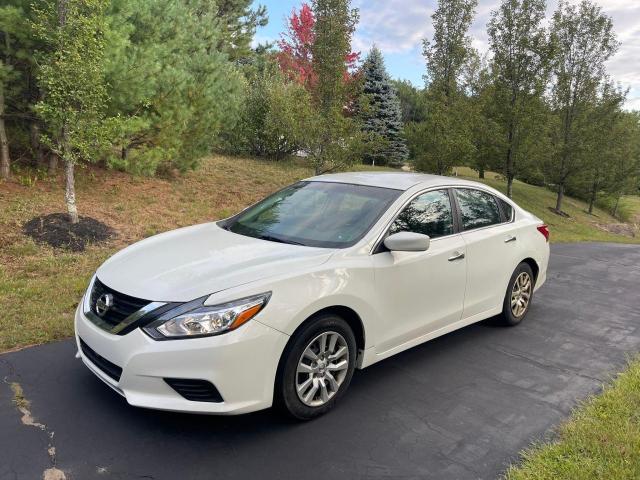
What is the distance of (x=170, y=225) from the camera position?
8672 millimetres

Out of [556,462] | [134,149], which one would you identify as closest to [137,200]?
[134,149]

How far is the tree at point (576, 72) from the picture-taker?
68.7 feet

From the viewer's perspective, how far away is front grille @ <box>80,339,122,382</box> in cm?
298

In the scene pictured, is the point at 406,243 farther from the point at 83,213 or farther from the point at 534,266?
the point at 83,213

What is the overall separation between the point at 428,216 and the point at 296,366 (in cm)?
181

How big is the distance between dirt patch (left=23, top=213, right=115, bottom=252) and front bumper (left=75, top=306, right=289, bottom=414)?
4499 mm

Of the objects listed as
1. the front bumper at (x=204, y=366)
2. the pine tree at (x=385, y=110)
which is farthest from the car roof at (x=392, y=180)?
the pine tree at (x=385, y=110)

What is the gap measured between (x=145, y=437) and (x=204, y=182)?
9689 millimetres

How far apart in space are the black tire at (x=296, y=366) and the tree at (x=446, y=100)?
1311cm

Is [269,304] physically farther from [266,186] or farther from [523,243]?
[266,186]

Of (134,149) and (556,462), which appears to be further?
(134,149)

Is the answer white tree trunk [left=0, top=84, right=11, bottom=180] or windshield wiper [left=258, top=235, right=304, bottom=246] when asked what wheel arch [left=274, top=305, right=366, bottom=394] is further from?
white tree trunk [left=0, top=84, right=11, bottom=180]

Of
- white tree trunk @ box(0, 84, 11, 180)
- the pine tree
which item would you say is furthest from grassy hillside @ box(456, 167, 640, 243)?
white tree trunk @ box(0, 84, 11, 180)

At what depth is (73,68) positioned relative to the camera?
6777 millimetres
